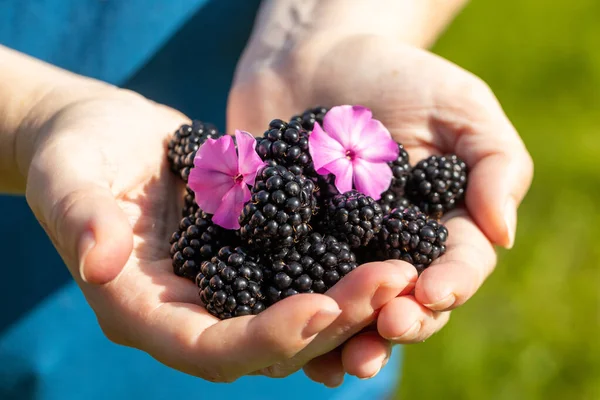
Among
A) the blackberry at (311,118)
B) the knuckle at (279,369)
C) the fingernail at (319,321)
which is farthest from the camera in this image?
the blackberry at (311,118)

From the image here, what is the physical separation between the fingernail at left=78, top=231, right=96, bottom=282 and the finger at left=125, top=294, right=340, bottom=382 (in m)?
0.22

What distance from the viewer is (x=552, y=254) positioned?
3.54 metres

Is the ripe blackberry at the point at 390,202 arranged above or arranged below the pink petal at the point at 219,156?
below

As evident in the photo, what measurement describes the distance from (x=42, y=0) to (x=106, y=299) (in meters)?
1.24

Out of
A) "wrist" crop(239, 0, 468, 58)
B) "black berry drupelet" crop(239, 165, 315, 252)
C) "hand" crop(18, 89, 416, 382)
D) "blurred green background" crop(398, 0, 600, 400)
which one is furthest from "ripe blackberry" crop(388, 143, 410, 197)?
"blurred green background" crop(398, 0, 600, 400)

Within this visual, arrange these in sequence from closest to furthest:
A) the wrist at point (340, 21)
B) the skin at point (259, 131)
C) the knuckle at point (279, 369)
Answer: the skin at point (259, 131)
the knuckle at point (279, 369)
the wrist at point (340, 21)

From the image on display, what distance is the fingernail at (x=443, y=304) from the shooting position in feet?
4.97

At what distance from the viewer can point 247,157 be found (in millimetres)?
1823

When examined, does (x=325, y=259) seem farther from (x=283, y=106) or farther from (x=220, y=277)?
(x=283, y=106)

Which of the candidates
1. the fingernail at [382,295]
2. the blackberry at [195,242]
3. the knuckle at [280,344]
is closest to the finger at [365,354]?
the fingernail at [382,295]

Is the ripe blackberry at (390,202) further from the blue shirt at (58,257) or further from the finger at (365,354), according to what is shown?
the blue shirt at (58,257)

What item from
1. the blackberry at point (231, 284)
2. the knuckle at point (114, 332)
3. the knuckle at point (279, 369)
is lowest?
the knuckle at point (114, 332)

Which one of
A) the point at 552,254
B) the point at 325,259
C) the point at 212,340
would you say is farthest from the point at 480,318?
the point at 212,340

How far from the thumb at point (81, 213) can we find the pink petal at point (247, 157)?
0.38m
